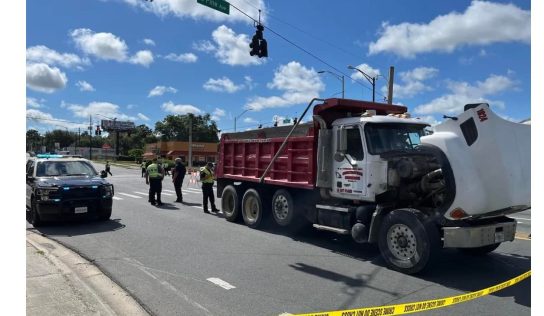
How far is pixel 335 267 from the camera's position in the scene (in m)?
7.08

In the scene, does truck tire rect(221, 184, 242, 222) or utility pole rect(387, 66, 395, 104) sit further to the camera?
utility pole rect(387, 66, 395, 104)

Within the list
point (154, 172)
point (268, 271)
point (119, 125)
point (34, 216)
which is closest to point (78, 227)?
point (34, 216)

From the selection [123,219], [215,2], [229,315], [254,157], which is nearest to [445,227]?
[229,315]

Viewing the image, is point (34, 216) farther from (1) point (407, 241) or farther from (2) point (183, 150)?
(2) point (183, 150)

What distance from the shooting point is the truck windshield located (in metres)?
7.88

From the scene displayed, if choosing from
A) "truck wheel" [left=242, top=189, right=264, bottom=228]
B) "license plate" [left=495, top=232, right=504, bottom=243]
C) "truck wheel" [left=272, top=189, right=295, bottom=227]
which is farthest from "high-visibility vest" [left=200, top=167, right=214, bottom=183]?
"license plate" [left=495, top=232, right=504, bottom=243]

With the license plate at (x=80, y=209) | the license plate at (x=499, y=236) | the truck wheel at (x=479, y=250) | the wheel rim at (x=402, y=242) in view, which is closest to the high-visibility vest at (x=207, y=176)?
the license plate at (x=80, y=209)

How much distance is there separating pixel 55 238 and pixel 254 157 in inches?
184

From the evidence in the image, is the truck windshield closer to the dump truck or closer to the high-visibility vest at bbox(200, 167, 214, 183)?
the dump truck

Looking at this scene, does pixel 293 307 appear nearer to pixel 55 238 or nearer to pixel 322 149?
pixel 322 149

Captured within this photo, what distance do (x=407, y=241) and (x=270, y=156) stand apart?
4250mm

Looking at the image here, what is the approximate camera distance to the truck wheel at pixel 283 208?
31.2 ft

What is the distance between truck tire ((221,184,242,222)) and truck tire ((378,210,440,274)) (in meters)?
5.02

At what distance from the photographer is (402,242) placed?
6.85 m
